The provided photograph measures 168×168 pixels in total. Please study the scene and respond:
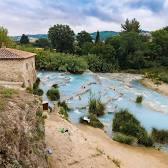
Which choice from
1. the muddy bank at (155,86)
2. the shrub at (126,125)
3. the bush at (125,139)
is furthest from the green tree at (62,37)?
the bush at (125,139)

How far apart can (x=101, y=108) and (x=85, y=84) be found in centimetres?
1577

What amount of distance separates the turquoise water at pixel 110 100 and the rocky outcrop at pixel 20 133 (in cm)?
1293

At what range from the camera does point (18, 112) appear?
11516 mm

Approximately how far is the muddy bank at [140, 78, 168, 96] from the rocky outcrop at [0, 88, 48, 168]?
36.3 metres

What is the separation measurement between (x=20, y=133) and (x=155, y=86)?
1720 inches

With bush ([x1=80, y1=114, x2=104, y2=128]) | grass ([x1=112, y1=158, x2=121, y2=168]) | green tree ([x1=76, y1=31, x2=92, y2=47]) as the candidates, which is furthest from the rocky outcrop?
green tree ([x1=76, y1=31, x2=92, y2=47])

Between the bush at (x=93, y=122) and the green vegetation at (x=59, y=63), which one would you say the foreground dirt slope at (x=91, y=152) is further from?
the green vegetation at (x=59, y=63)

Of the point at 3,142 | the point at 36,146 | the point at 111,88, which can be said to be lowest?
the point at 111,88

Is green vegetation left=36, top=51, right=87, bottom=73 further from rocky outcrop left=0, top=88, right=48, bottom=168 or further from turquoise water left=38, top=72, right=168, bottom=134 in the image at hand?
rocky outcrop left=0, top=88, right=48, bottom=168

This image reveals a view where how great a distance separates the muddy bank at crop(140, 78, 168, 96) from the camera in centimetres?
4966

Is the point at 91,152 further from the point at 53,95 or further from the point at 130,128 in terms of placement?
the point at 53,95

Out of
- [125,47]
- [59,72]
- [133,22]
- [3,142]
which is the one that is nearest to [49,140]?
[3,142]

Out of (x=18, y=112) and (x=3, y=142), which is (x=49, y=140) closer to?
(x=18, y=112)

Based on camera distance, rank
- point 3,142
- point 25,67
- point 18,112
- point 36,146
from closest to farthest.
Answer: point 3,142 < point 18,112 < point 36,146 < point 25,67
